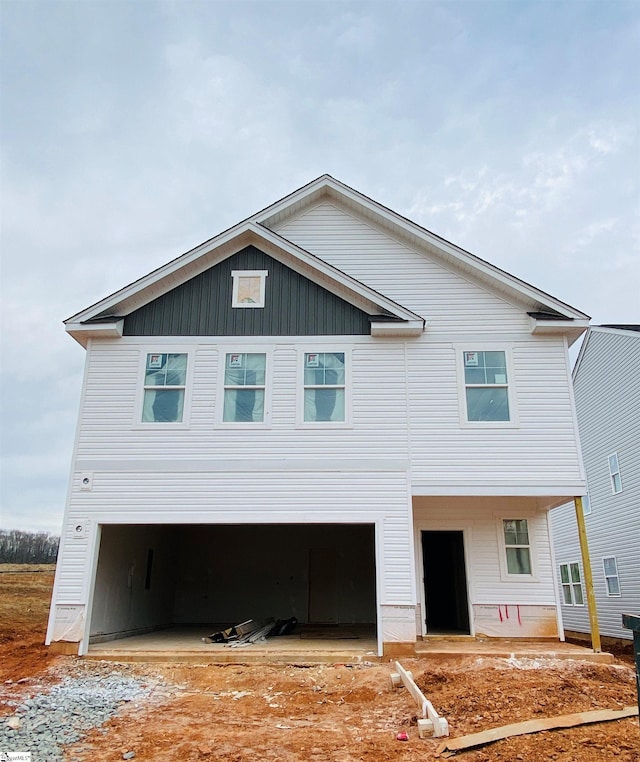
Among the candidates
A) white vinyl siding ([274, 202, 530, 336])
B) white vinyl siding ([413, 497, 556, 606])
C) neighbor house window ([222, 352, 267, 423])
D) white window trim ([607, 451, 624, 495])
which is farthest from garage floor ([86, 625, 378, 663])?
white window trim ([607, 451, 624, 495])

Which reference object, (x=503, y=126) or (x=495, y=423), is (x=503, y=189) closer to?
(x=503, y=126)

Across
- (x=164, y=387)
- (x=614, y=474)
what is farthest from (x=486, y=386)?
(x=614, y=474)

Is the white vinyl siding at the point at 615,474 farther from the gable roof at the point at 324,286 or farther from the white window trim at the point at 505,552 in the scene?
the gable roof at the point at 324,286

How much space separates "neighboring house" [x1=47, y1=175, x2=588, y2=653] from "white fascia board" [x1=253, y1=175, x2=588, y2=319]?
46 mm

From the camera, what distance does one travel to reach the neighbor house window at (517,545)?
12.4 meters

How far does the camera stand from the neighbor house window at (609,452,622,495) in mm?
18141

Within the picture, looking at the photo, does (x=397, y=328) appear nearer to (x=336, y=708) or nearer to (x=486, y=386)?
(x=486, y=386)

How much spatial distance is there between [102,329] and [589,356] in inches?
631

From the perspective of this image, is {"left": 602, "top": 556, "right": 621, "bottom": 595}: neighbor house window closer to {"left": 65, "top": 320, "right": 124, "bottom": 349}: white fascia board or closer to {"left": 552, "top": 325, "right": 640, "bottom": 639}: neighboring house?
{"left": 552, "top": 325, "right": 640, "bottom": 639}: neighboring house

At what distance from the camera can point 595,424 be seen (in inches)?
782

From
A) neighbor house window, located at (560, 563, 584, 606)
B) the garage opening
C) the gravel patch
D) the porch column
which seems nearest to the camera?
the gravel patch

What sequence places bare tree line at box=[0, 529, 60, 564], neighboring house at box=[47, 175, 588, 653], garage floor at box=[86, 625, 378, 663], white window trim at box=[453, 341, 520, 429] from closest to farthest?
1. garage floor at box=[86, 625, 378, 663]
2. neighboring house at box=[47, 175, 588, 653]
3. white window trim at box=[453, 341, 520, 429]
4. bare tree line at box=[0, 529, 60, 564]

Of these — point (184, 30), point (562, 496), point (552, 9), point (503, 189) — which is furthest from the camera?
point (503, 189)

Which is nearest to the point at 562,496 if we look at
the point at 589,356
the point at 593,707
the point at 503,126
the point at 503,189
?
the point at 593,707
